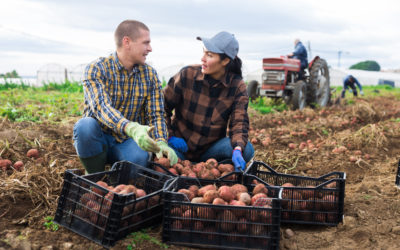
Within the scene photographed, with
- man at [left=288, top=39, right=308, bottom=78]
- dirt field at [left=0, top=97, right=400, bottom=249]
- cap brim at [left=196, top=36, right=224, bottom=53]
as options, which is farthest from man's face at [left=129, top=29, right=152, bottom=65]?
man at [left=288, top=39, right=308, bottom=78]

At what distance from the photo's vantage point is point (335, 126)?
7586 millimetres

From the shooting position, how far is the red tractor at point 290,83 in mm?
10160

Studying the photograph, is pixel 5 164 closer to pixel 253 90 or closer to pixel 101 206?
pixel 101 206

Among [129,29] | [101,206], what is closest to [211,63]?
[129,29]

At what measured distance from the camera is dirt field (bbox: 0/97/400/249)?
248 centimetres

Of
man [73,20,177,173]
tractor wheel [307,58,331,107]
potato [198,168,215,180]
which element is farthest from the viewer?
tractor wheel [307,58,331,107]

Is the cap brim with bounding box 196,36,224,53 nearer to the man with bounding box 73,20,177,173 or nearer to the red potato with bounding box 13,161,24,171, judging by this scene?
the man with bounding box 73,20,177,173

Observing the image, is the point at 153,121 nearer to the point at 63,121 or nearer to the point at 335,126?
the point at 63,121

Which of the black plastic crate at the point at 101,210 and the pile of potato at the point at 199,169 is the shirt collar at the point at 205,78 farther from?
the black plastic crate at the point at 101,210

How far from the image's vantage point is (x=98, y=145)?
319cm

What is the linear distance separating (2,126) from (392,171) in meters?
4.94

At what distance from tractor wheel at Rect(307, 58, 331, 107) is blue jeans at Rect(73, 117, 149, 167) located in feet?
27.7

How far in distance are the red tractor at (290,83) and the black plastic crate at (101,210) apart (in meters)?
7.90

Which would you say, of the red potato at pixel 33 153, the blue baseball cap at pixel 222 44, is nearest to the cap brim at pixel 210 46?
the blue baseball cap at pixel 222 44
